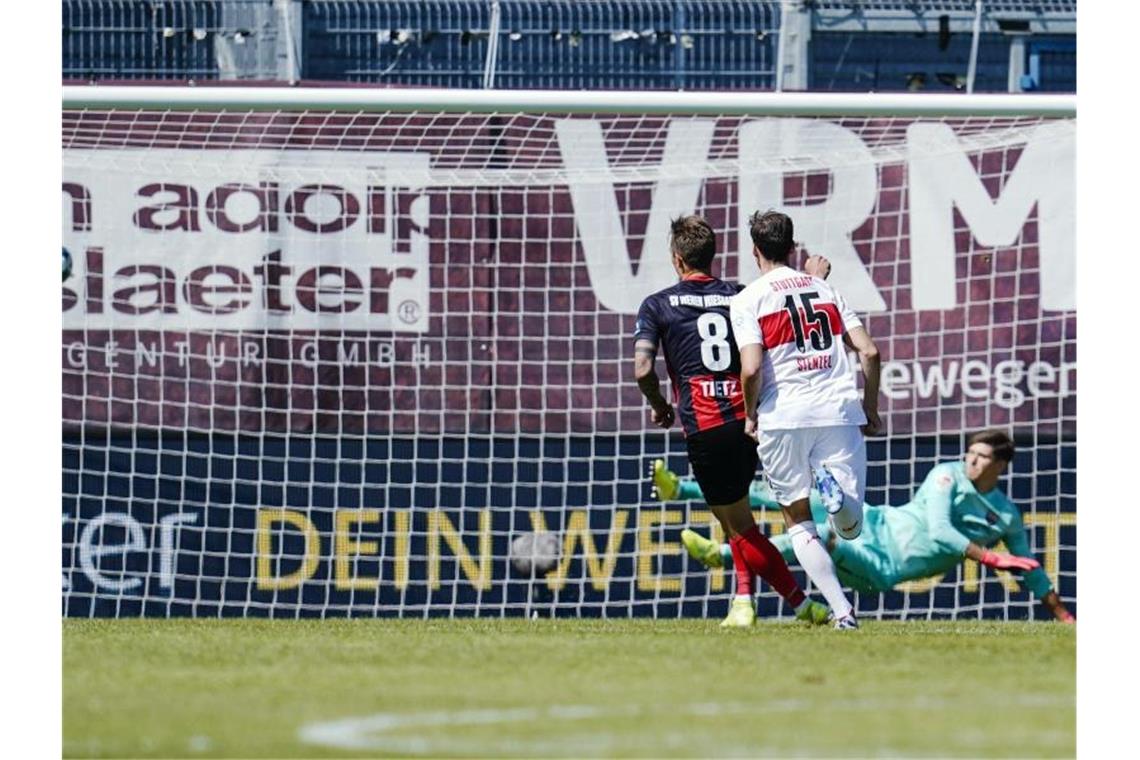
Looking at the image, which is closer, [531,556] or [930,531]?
[930,531]

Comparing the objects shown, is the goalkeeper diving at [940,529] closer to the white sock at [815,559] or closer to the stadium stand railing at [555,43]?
the white sock at [815,559]

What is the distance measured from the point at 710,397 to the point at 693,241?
25.6 inches

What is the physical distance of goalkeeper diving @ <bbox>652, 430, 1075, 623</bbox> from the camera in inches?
376

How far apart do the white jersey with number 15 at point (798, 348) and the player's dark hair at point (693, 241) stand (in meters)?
0.51

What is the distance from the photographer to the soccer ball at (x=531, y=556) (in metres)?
11.5

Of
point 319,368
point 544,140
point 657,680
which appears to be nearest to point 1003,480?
point 544,140

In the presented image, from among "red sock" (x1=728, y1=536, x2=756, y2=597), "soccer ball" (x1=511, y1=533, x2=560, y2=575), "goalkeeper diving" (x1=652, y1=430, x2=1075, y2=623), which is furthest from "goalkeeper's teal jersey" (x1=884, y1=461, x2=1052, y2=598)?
"soccer ball" (x1=511, y1=533, x2=560, y2=575)

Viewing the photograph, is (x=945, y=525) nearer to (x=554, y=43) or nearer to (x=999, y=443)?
(x=999, y=443)

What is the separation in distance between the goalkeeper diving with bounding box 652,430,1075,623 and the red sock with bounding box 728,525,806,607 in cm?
128

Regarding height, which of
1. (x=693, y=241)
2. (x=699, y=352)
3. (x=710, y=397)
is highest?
(x=693, y=241)

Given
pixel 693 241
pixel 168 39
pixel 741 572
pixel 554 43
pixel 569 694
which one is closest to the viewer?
pixel 569 694

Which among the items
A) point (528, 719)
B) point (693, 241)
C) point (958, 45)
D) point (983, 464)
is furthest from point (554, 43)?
point (528, 719)

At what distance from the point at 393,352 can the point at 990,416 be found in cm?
348

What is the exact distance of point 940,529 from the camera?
378 inches
